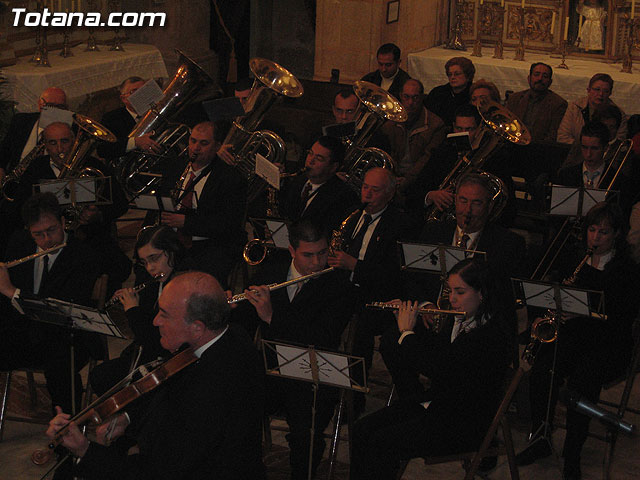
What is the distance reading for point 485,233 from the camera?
530 centimetres

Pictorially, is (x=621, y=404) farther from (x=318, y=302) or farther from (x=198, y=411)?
(x=198, y=411)

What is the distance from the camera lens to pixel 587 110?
7.71 metres

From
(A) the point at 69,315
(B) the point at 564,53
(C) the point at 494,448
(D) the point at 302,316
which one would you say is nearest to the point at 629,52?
(B) the point at 564,53

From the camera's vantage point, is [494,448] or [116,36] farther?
[116,36]

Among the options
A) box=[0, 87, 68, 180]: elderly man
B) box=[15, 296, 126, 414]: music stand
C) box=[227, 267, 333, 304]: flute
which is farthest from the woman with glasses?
box=[0, 87, 68, 180]: elderly man

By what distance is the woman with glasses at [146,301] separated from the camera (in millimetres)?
4473


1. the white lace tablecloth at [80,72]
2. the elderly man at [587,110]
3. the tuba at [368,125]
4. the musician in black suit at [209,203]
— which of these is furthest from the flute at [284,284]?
the white lace tablecloth at [80,72]

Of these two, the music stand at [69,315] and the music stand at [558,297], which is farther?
the music stand at [558,297]

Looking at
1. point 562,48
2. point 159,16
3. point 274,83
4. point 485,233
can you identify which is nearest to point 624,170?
point 485,233

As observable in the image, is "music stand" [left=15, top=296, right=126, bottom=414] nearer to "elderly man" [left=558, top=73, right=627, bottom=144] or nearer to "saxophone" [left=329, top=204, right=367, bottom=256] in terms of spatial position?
"saxophone" [left=329, top=204, right=367, bottom=256]

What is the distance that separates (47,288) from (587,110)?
4.65 metres

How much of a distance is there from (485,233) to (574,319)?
67 cm

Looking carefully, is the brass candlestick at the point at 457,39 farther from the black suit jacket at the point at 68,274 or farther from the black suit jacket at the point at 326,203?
the black suit jacket at the point at 68,274

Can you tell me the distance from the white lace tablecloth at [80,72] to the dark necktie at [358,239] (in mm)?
3711
